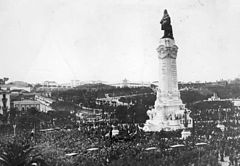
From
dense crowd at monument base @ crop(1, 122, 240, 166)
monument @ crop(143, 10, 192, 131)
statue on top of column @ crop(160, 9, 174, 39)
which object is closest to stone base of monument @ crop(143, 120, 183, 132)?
monument @ crop(143, 10, 192, 131)

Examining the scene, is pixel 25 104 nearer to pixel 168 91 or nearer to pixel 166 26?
pixel 168 91

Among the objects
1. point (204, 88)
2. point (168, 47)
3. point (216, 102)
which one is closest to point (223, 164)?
point (168, 47)

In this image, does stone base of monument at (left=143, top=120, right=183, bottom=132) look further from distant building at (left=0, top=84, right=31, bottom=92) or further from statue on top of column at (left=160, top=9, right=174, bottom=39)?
distant building at (left=0, top=84, right=31, bottom=92)

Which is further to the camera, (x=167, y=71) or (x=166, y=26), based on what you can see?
(x=166, y=26)

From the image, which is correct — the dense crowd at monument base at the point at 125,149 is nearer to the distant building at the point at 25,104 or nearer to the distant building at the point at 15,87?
the distant building at the point at 25,104

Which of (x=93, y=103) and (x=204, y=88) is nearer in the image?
(x=93, y=103)

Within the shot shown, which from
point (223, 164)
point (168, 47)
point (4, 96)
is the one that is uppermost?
point (168, 47)

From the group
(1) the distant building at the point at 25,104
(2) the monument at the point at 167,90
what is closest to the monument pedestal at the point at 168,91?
(2) the monument at the point at 167,90

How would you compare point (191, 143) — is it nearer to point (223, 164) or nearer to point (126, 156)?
point (223, 164)

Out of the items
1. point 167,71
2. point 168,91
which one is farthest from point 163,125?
point 167,71
